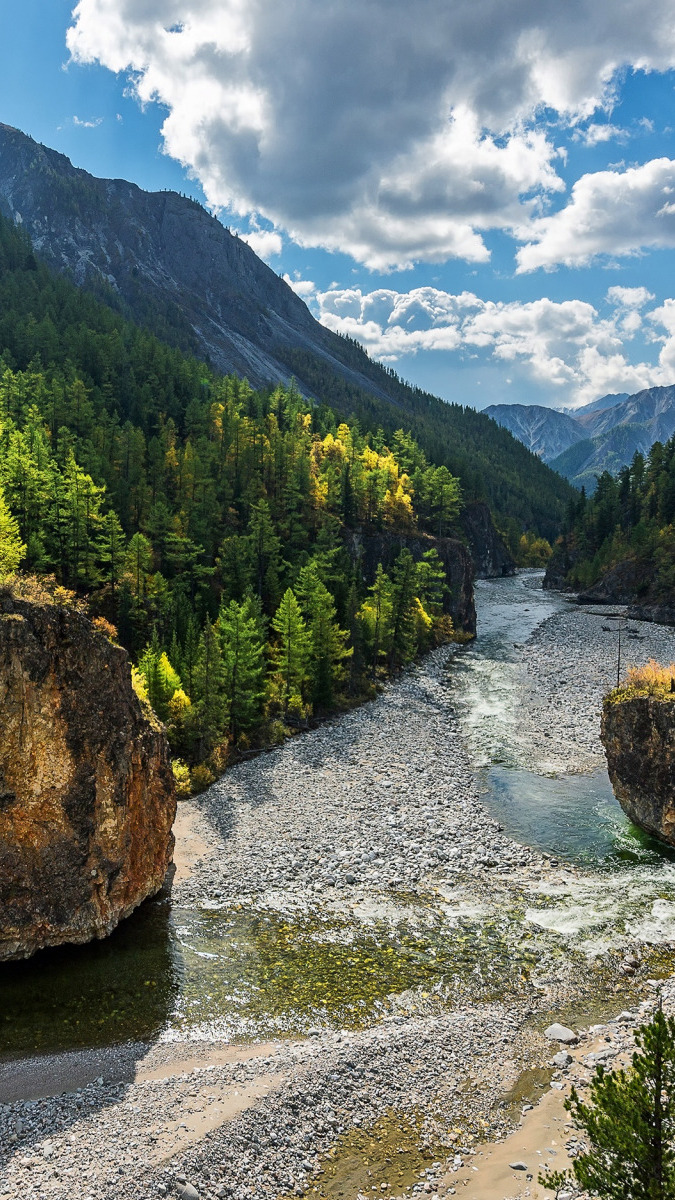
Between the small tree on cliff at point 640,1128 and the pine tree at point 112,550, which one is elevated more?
the pine tree at point 112,550

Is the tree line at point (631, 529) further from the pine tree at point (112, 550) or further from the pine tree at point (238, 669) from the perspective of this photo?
the pine tree at point (112, 550)

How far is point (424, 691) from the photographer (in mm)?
59375

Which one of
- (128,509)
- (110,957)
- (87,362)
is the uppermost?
(87,362)

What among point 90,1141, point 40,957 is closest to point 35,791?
point 40,957

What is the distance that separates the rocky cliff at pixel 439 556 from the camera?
82312mm

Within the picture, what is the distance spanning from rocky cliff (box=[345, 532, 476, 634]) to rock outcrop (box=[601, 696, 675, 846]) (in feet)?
163

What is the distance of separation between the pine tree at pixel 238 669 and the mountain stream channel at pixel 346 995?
6385 mm

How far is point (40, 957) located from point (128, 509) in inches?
1994

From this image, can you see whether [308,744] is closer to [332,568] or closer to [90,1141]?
[332,568]

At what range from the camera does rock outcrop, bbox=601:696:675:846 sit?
2947cm

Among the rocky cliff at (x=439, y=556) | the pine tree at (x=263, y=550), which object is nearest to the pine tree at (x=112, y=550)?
the pine tree at (x=263, y=550)

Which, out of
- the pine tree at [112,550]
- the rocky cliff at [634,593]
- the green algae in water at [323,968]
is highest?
the pine tree at [112,550]

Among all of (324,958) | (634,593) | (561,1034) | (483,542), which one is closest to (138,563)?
(324,958)

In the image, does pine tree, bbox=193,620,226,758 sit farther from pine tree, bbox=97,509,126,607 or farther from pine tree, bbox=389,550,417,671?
pine tree, bbox=389,550,417,671
